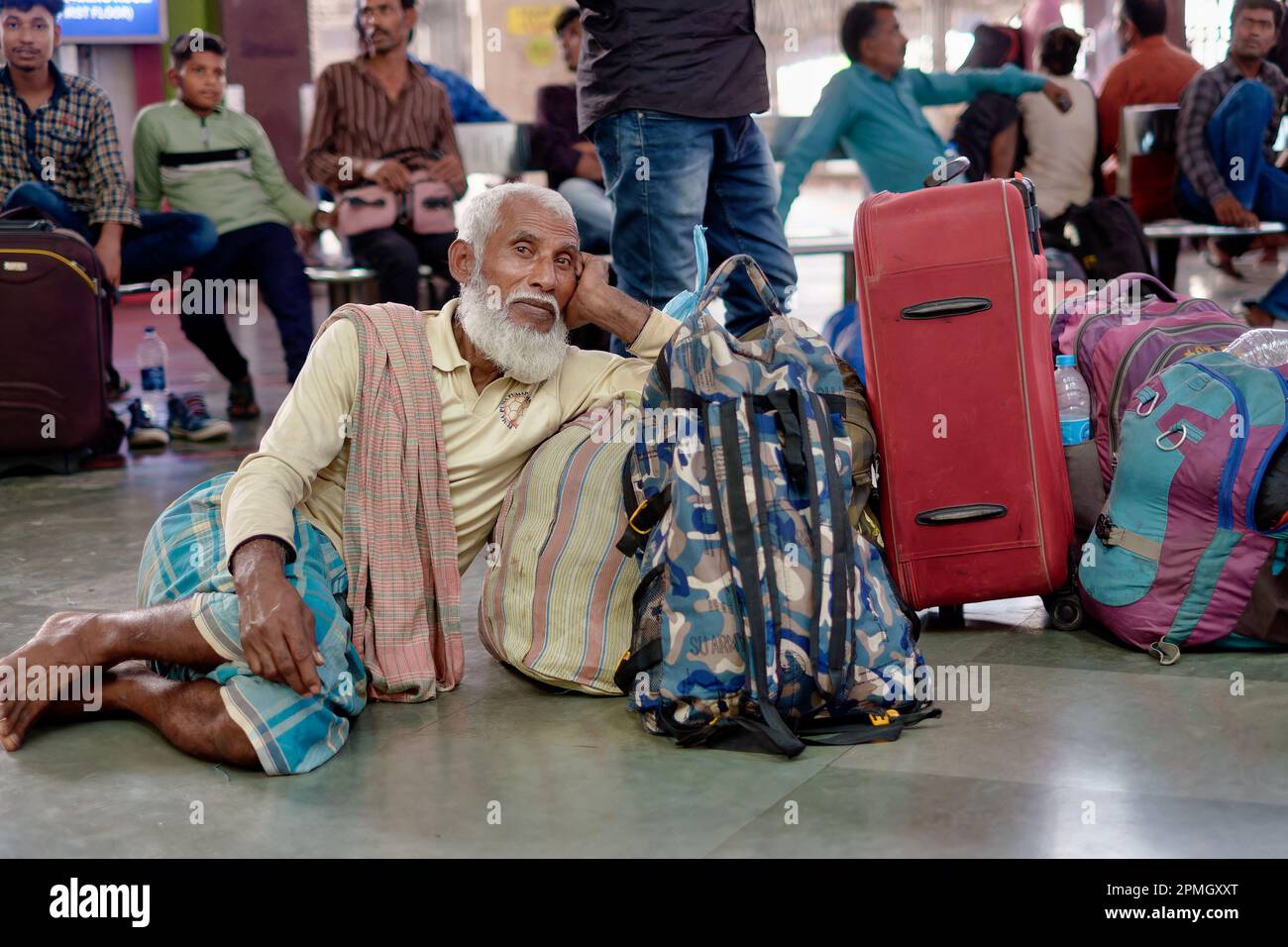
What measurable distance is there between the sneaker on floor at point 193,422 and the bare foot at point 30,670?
317 cm

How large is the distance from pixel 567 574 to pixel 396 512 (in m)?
0.33

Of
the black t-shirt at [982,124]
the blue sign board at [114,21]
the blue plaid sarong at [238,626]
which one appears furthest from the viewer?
the blue sign board at [114,21]

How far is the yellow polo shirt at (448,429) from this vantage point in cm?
262

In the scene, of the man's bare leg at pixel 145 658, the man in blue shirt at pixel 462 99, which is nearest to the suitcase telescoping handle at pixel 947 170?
the man's bare leg at pixel 145 658

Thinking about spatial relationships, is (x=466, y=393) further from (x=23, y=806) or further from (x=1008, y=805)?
(x=1008, y=805)

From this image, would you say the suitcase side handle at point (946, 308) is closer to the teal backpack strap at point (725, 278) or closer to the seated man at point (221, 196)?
the teal backpack strap at point (725, 278)

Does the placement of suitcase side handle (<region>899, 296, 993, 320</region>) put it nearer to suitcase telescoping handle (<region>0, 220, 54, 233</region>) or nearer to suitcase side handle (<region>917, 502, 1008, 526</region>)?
suitcase side handle (<region>917, 502, 1008, 526</region>)

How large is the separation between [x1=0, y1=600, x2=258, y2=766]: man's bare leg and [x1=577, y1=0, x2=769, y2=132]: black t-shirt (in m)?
1.67

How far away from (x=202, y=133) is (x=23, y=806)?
4.54 metres

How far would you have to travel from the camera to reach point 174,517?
2.81 meters

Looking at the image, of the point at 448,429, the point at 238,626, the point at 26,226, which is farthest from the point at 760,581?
the point at 26,226
